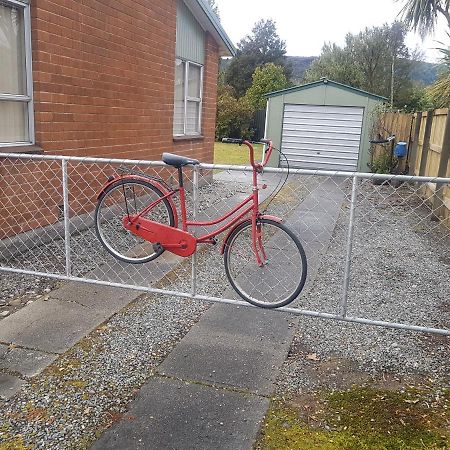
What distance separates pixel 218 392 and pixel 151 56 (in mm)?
6350

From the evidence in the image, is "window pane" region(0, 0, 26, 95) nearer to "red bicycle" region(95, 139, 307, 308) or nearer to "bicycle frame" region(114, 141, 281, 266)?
"red bicycle" region(95, 139, 307, 308)

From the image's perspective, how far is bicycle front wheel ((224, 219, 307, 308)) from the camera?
3549 mm

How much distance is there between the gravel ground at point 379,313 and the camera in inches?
126

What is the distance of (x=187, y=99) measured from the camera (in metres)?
10.1

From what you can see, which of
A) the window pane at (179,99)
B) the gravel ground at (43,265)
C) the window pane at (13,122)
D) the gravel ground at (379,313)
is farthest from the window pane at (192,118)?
the window pane at (13,122)

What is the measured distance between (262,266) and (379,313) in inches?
45.8

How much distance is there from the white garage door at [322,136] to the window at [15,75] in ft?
34.4

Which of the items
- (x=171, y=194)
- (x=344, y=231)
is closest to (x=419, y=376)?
(x=171, y=194)

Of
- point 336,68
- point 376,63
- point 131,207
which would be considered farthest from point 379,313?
point 376,63

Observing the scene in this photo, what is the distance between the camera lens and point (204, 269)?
518 cm

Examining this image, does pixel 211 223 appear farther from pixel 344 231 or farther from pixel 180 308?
pixel 344 231

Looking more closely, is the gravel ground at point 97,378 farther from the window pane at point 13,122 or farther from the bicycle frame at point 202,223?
the window pane at point 13,122

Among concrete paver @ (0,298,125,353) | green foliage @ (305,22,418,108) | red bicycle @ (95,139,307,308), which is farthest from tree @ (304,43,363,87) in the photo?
concrete paver @ (0,298,125,353)

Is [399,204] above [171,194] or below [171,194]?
below
